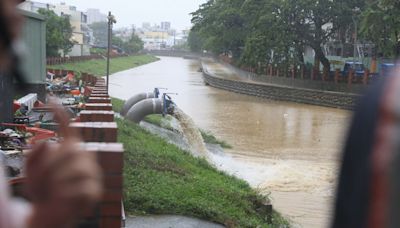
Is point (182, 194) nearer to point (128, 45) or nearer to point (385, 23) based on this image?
point (385, 23)

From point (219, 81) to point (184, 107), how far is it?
58.2 ft

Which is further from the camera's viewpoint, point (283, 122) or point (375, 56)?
point (375, 56)

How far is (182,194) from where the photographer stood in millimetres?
7770

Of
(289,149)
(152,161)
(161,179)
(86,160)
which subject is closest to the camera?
(86,160)

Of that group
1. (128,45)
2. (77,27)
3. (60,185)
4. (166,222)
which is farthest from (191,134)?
(128,45)

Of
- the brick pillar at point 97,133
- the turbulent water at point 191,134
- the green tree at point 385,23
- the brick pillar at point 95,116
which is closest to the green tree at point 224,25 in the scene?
the green tree at point 385,23

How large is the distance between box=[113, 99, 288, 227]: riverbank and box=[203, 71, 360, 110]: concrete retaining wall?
19089 millimetres

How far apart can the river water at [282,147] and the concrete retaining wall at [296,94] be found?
2.52 feet

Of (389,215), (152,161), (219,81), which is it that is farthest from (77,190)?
(219,81)

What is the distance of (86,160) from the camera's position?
41.1 inches

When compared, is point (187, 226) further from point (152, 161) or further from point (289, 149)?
point (289, 149)

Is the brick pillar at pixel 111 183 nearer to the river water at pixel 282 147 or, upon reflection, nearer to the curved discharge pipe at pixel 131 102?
the river water at pixel 282 147

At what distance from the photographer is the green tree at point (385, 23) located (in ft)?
92.1

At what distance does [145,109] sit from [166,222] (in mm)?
10668
